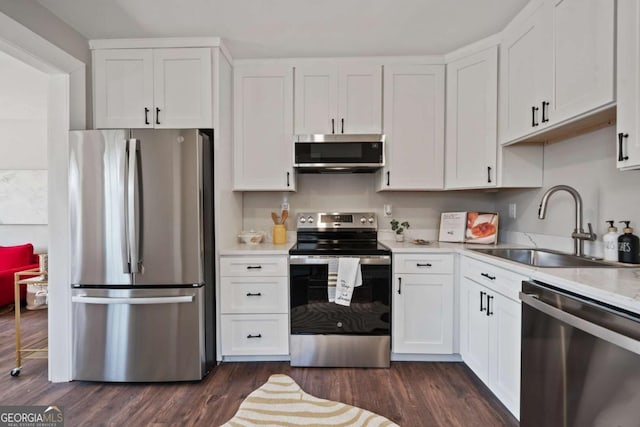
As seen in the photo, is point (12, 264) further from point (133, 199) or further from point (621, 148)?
point (621, 148)

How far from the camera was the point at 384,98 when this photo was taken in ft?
8.28

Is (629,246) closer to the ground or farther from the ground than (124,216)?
closer to the ground

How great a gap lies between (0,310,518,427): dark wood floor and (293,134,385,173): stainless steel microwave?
1.62 m

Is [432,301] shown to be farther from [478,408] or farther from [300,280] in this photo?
[300,280]

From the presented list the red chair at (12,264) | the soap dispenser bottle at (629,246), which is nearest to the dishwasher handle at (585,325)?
the soap dispenser bottle at (629,246)

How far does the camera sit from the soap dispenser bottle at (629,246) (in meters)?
1.49

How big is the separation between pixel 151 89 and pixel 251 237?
1.39 metres

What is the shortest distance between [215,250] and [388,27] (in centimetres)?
204

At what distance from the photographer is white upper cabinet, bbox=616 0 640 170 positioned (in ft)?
3.90

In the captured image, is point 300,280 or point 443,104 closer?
point 300,280

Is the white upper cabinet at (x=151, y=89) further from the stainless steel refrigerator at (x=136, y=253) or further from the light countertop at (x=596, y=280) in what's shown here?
the light countertop at (x=596, y=280)

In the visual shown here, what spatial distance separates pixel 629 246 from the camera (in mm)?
1492

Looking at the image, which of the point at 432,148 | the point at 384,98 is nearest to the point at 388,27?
the point at 384,98

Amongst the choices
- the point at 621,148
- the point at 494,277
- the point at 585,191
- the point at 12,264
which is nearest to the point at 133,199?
the point at 494,277
